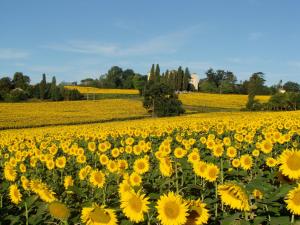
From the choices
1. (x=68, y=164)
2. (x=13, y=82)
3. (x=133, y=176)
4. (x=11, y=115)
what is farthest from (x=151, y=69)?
A: (x=133, y=176)

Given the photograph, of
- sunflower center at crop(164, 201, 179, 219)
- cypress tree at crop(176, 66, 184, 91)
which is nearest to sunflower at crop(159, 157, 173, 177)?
sunflower center at crop(164, 201, 179, 219)

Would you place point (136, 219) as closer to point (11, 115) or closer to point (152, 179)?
point (152, 179)

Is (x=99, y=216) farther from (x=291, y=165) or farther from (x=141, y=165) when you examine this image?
(x=141, y=165)

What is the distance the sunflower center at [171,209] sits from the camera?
9.00 feet

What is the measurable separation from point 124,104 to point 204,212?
77.9 m

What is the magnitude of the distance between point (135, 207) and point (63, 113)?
6258cm

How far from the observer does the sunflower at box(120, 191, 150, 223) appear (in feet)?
10.2

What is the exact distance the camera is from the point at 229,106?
8594 centimetres

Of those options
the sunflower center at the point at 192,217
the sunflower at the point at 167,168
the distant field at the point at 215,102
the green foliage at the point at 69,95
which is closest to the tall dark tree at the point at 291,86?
the distant field at the point at 215,102

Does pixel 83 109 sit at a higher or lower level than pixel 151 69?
lower

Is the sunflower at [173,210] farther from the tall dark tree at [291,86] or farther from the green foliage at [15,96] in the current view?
the tall dark tree at [291,86]

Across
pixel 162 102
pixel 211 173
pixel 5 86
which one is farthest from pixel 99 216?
pixel 5 86

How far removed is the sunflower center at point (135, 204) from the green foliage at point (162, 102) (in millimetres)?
59132

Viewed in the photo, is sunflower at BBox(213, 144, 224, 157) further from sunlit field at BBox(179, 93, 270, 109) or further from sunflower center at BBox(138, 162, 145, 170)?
sunlit field at BBox(179, 93, 270, 109)
